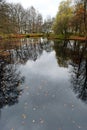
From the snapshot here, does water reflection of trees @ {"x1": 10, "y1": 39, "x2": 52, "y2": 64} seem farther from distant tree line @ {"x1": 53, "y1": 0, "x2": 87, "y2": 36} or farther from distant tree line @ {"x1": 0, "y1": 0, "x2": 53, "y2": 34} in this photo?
distant tree line @ {"x1": 0, "y1": 0, "x2": 53, "y2": 34}

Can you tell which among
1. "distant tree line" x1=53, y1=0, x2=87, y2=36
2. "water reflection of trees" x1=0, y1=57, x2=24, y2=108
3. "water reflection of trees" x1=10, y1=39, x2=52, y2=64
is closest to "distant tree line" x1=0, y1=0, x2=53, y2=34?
"distant tree line" x1=53, y1=0, x2=87, y2=36

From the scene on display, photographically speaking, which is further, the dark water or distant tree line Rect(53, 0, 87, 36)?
distant tree line Rect(53, 0, 87, 36)

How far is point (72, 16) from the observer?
54125mm

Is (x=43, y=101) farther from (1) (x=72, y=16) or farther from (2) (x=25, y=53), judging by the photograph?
(1) (x=72, y=16)

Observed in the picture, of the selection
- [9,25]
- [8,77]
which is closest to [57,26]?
[9,25]

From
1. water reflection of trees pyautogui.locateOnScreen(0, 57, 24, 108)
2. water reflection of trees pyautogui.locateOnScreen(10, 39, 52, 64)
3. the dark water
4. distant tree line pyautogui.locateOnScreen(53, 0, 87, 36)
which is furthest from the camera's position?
distant tree line pyautogui.locateOnScreen(53, 0, 87, 36)

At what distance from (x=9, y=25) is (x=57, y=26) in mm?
31320

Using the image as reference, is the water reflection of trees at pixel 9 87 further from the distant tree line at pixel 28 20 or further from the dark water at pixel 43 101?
the distant tree line at pixel 28 20

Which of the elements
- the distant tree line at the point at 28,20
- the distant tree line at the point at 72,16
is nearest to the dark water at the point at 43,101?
the distant tree line at the point at 72,16

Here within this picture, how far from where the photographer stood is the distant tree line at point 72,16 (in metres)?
48.9

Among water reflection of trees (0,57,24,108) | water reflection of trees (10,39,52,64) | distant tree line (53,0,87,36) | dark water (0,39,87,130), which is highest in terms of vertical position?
distant tree line (53,0,87,36)

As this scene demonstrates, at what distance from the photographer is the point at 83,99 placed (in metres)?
10.6

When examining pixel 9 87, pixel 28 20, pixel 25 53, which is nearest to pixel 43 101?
pixel 9 87

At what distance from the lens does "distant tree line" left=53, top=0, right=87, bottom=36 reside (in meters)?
48.9
